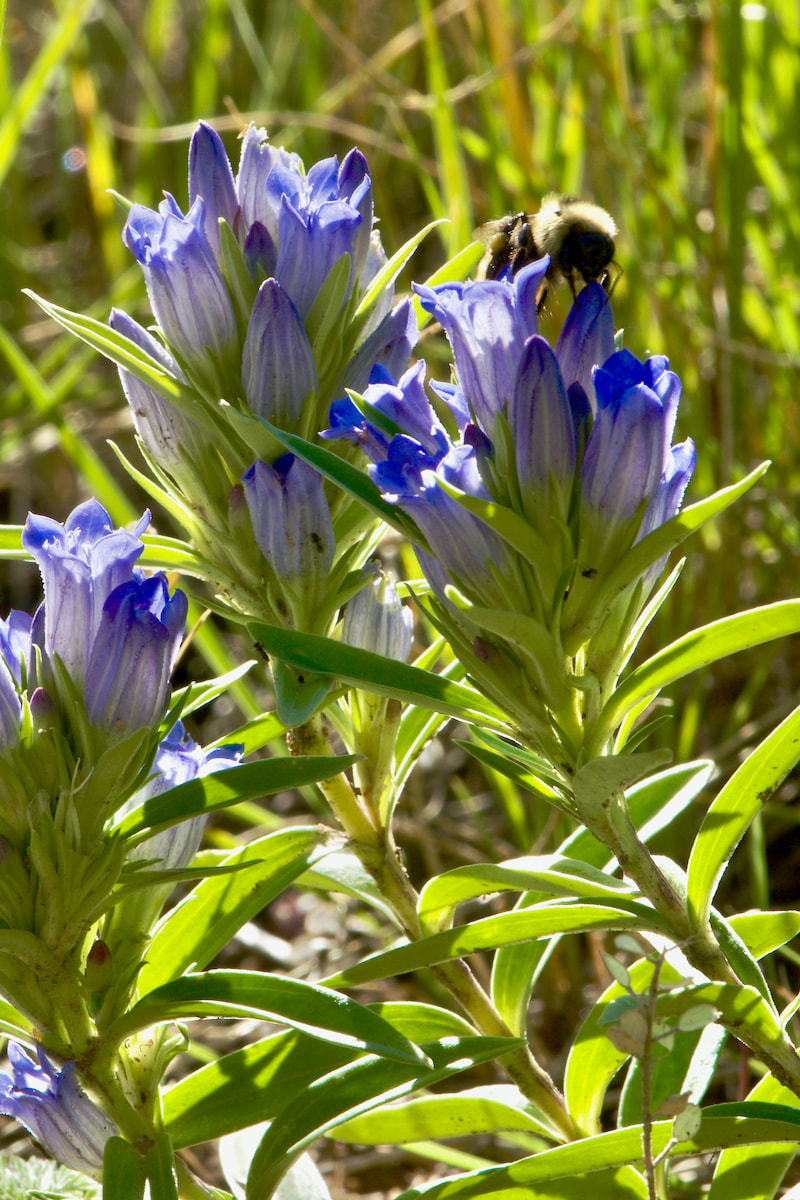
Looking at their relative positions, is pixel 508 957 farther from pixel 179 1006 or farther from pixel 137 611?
pixel 137 611

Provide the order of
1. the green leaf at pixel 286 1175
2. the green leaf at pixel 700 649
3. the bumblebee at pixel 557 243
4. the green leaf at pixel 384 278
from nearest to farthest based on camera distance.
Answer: the green leaf at pixel 700 649, the green leaf at pixel 384 278, the bumblebee at pixel 557 243, the green leaf at pixel 286 1175

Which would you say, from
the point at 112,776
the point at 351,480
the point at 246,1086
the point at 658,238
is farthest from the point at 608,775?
the point at 658,238

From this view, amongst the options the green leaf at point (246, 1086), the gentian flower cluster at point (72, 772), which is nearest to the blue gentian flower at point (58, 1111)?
the gentian flower cluster at point (72, 772)

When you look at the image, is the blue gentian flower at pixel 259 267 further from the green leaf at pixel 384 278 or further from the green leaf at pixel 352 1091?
the green leaf at pixel 352 1091

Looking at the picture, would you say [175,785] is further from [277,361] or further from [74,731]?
[277,361]

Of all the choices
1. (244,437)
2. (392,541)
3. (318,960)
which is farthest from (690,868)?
(392,541)

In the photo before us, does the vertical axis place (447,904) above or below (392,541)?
below

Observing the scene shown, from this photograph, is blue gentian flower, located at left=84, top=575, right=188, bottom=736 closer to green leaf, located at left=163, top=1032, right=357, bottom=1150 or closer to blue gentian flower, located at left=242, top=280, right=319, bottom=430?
blue gentian flower, located at left=242, top=280, right=319, bottom=430
